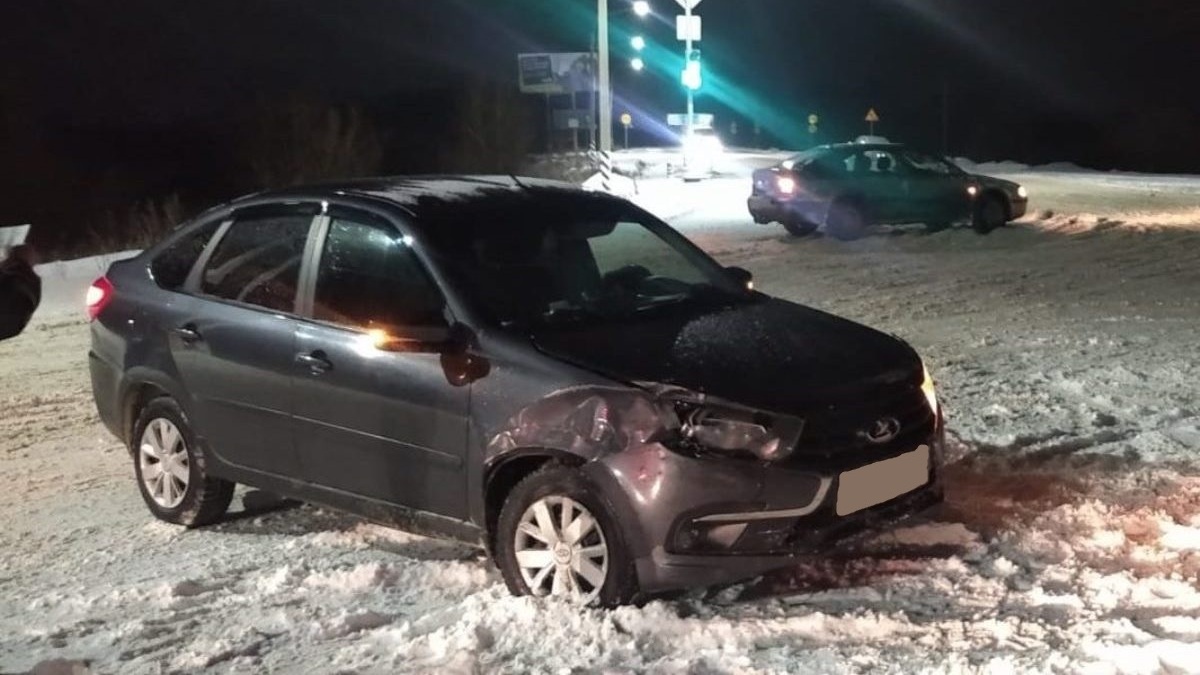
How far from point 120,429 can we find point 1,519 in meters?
0.72

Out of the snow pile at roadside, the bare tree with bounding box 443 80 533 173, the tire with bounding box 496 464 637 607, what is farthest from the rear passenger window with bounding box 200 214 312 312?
the bare tree with bounding box 443 80 533 173

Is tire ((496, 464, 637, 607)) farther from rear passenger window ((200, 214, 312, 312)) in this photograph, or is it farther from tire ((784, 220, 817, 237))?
tire ((784, 220, 817, 237))

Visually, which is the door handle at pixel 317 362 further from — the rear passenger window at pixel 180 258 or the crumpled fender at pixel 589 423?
the rear passenger window at pixel 180 258

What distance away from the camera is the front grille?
4.63 m

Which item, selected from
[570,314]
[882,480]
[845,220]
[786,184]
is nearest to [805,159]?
[786,184]

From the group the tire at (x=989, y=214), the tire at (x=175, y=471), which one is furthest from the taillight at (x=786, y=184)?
the tire at (x=175, y=471)

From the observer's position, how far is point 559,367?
4785 millimetres

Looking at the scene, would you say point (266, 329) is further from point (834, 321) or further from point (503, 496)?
point (834, 321)

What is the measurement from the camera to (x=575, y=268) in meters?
5.64

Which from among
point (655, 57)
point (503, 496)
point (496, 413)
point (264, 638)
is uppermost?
point (655, 57)

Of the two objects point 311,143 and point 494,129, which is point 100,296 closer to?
point 311,143

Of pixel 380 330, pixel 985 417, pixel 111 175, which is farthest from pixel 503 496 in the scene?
pixel 111 175

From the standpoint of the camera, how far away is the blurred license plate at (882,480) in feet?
15.5

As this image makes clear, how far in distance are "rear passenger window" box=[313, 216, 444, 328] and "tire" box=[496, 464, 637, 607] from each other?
83cm
